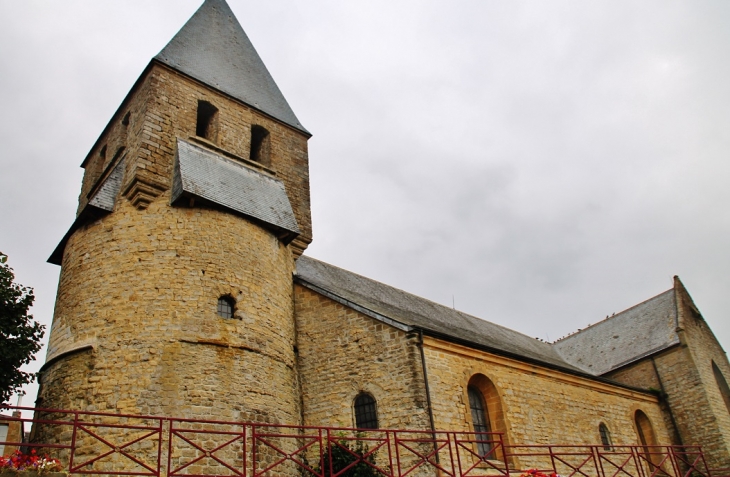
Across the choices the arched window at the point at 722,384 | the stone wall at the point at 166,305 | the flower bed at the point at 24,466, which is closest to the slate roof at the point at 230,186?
the stone wall at the point at 166,305

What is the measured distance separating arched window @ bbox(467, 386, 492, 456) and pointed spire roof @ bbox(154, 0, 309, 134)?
9.17 m

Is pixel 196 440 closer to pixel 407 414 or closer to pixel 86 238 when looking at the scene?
pixel 407 414

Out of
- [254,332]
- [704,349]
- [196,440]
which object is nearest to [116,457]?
[196,440]

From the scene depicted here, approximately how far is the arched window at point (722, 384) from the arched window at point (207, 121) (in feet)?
66.0

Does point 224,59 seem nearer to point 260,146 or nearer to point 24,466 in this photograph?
point 260,146

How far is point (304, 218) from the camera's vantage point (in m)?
15.6

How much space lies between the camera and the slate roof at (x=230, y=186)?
12.6 metres

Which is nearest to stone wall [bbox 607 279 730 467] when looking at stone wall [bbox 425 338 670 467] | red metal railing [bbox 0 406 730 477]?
stone wall [bbox 425 338 670 467]

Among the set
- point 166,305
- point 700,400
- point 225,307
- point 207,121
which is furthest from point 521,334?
point 166,305

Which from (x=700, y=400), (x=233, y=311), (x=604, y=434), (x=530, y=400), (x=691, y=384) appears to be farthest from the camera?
(x=691, y=384)

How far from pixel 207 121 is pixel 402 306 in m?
7.95

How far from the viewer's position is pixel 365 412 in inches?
477

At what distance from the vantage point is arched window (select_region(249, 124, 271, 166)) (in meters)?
Answer: 16.1

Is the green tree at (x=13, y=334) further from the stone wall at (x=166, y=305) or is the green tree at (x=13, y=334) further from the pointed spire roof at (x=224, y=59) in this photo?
the pointed spire roof at (x=224, y=59)
